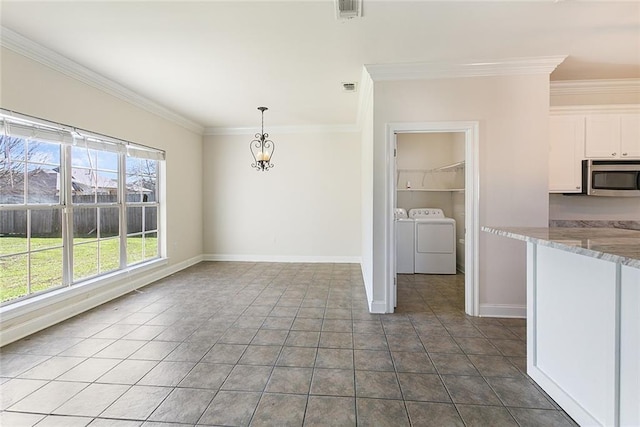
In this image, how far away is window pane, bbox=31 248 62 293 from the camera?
Result: 2.83 meters

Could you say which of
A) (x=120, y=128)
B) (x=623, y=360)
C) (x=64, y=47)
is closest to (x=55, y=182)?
(x=120, y=128)

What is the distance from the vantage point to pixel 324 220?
5.79 m

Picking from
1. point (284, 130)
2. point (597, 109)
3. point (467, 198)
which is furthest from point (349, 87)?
point (597, 109)

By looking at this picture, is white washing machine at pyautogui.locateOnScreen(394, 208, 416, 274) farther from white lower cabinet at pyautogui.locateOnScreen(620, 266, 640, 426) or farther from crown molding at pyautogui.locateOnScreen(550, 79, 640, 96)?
white lower cabinet at pyautogui.locateOnScreen(620, 266, 640, 426)

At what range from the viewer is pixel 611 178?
3320 mm

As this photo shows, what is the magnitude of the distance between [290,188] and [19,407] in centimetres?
460

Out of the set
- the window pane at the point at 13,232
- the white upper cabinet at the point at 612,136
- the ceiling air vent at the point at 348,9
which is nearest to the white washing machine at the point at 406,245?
the white upper cabinet at the point at 612,136

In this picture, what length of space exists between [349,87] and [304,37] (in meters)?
1.26

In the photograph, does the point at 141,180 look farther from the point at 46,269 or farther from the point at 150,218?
the point at 46,269

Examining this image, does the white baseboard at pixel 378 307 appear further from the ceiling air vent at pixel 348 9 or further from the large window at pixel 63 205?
the large window at pixel 63 205

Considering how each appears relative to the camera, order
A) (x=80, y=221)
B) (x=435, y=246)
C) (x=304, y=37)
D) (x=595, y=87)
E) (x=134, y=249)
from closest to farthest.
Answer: (x=304, y=37) → (x=80, y=221) → (x=595, y=87) → (x=134, y=249) → (x=435, y=246)

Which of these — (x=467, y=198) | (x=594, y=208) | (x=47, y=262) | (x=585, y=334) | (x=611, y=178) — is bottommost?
(x=585, y=334)

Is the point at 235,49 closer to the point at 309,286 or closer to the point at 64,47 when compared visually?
the point at 64,47

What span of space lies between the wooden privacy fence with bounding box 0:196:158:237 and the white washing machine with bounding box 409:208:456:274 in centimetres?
441
